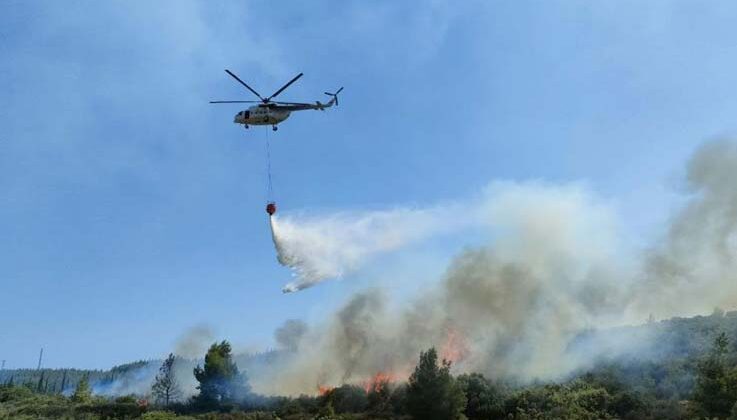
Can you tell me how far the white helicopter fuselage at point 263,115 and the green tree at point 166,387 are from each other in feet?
172

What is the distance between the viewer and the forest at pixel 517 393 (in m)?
53.4

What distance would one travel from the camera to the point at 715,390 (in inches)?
1820

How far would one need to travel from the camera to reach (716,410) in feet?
152

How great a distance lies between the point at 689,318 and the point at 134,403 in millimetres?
79026

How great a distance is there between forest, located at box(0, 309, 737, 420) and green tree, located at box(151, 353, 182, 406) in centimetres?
22

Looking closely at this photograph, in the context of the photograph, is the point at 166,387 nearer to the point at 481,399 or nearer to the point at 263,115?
the point at 481,399

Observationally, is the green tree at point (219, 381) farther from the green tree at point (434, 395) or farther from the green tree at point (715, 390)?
the green tree at point (715, 390)

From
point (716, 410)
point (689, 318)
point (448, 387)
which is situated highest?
point (689, 318)

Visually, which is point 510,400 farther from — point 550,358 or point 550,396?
point 550,358

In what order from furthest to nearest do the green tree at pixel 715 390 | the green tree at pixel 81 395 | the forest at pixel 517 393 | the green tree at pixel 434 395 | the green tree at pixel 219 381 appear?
the green tree at pixel 81 395, the green tree at pixel 219 381, the green tree at pixel 434 395, the forest at pixel 517 393, the green tree at pixel 715 390

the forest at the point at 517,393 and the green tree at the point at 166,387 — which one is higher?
the green tree at the point at 166,387

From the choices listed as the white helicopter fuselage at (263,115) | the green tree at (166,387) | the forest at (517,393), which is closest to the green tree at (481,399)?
the forest at (517,393)

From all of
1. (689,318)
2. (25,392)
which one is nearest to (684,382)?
(689,318)

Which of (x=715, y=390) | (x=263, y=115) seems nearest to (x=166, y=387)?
(x=263, y=115)
